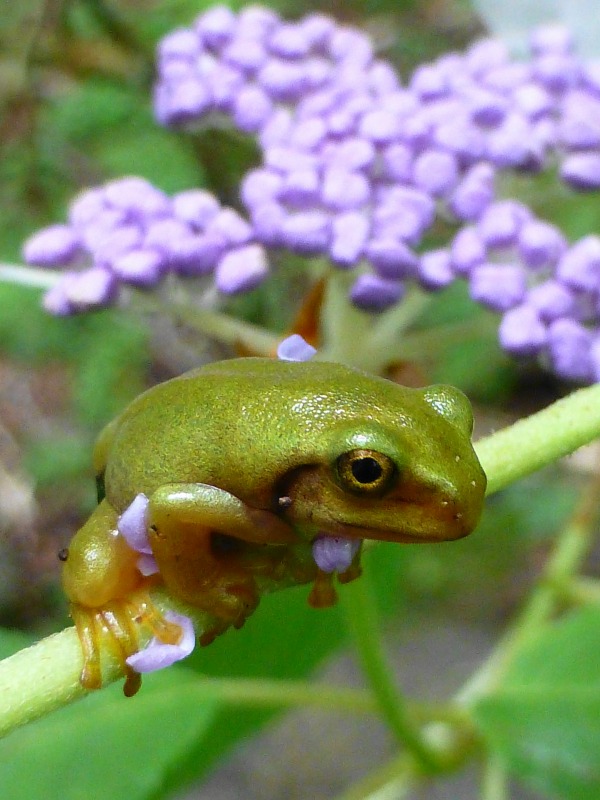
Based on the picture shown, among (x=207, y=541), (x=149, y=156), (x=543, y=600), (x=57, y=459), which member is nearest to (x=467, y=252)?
(x=207, y=541)

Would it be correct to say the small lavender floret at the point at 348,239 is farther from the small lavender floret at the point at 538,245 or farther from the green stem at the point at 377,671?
the green stem at the point at 377,671

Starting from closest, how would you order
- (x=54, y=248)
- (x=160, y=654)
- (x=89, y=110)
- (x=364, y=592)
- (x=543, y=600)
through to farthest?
(x=160, y=654)
(x=364, y=592)
(x=54, y=248)
(x=543, y=600)
(x=89, y=110)

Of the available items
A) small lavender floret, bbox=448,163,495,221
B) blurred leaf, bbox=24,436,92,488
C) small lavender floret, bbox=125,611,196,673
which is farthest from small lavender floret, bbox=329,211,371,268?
blurred leaf, bbox=24,436,92,488

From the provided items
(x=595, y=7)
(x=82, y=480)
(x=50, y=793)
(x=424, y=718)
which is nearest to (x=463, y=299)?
(x=595, y=7)

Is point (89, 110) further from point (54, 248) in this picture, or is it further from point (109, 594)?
point (109, 594)

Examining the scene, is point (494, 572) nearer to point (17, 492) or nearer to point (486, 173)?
point (17, 492)

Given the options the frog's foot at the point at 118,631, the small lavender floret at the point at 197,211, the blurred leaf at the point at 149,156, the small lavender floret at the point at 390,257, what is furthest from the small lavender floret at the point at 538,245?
the blurred leaf at the point at 149,156
